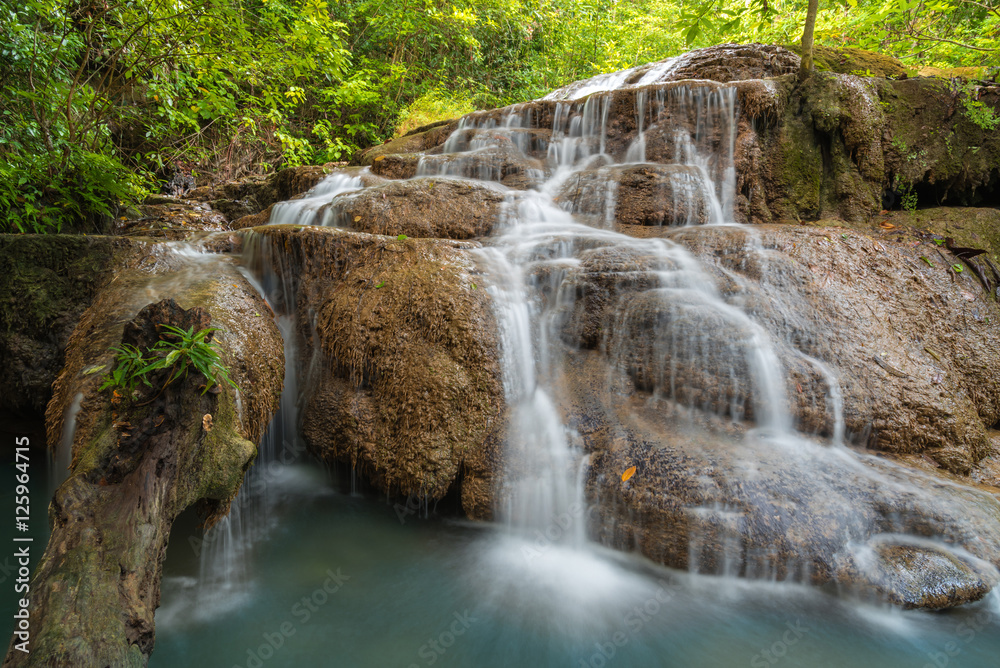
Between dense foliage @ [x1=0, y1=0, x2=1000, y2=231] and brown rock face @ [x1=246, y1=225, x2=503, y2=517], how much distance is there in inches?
98.1

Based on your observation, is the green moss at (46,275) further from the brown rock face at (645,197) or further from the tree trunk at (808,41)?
the tree trunk at (808,41)

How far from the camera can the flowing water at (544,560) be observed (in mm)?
2449

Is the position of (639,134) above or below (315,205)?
above

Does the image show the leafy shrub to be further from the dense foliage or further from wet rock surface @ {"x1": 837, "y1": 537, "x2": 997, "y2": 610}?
wet rock surface @ {"x1": 837, "y1": 537, "x2": 997, "y2": 610}

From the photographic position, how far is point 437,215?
5383 mm

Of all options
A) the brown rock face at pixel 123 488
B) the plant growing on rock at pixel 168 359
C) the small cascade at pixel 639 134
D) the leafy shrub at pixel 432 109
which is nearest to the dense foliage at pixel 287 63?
the leafy shrub at pixel 432 109

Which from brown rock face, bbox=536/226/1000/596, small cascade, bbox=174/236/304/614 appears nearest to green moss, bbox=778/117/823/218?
brown rock face, bbox=536/226/1000/596

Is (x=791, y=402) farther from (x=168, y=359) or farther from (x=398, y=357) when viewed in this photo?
(x=168, y=359)

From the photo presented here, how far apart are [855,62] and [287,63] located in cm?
848

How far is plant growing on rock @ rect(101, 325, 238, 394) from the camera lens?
1936 millimetres

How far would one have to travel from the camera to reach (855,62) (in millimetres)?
7355

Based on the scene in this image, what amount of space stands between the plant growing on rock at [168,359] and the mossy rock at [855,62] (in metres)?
9.19

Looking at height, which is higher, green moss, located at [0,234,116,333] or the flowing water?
green moss, located at [0,234,116,333]

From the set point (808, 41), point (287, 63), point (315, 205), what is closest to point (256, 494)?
point (315, 205)
